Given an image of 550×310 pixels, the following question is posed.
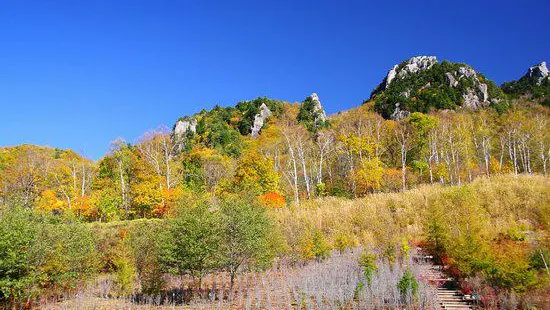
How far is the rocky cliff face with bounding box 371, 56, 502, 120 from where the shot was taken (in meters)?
82.2

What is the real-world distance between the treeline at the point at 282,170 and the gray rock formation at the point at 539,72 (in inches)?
1298

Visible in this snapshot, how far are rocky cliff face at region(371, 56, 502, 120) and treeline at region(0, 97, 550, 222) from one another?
1501 cm

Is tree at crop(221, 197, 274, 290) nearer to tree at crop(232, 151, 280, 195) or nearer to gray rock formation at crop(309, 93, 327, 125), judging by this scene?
tree at crop(232, 151, 280, 195)

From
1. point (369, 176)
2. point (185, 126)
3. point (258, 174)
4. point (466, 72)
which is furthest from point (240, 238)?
point (466, 72)

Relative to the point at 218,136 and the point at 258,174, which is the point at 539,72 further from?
the point at 258,174

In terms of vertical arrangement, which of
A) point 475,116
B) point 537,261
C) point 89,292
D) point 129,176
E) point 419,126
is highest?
point 475,116

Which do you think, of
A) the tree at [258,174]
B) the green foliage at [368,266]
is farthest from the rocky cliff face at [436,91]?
the green foliage at [368,266]

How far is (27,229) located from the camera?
1661cm

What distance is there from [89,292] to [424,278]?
49.8 feet

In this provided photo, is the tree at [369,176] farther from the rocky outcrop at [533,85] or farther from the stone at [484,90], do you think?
the rocky outcrop at [533,85]

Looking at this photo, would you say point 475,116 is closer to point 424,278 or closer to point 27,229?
point 424,278

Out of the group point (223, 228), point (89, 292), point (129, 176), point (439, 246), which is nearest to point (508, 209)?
point (439, 246)

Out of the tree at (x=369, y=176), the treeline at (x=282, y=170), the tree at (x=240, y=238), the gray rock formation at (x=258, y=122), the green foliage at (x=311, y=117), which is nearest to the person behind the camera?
the tree at (x=240, y=238)

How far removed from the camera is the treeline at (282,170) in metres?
41.8
